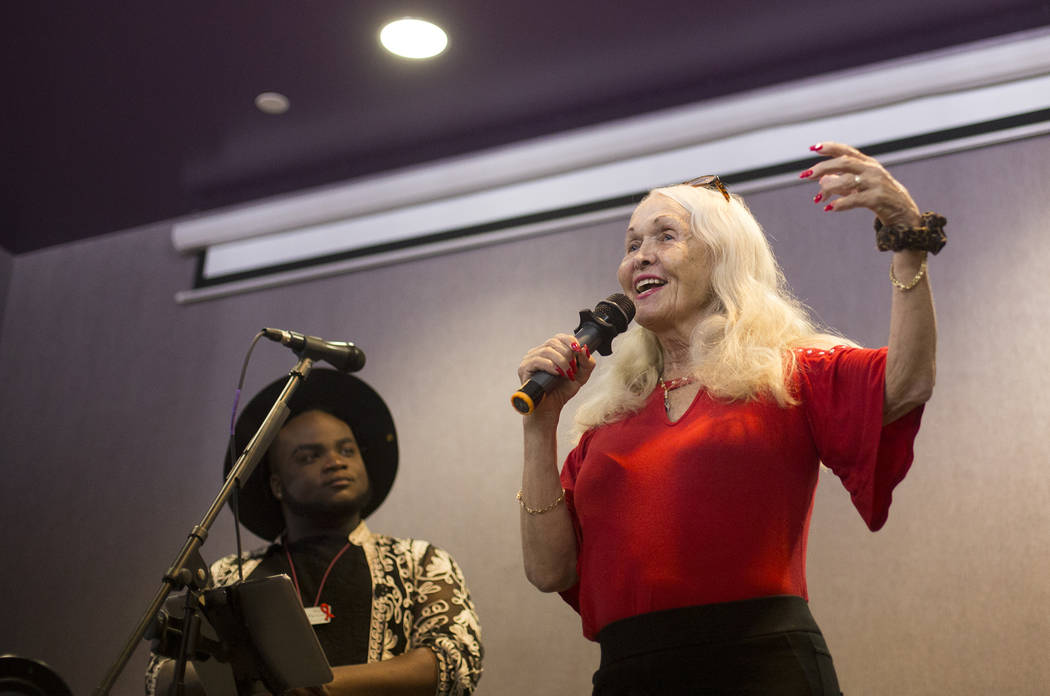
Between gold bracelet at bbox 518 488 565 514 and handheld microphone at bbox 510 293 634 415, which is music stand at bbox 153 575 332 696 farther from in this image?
handheld microphone at bbox 510 293 634 415

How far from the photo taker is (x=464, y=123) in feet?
12.4

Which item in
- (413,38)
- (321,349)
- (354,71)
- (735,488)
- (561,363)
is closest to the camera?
(735,488)

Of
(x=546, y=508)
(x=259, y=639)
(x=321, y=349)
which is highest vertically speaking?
(x=321, y=349)

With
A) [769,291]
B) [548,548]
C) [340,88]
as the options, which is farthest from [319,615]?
[340,88]

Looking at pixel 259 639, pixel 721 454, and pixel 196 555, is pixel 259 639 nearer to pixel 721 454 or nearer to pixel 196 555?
pixel 196 555

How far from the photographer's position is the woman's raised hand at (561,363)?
163 cm

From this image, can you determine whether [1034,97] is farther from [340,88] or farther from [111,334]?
[111,334]

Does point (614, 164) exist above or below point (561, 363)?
above

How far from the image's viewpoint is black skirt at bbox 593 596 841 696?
140cm

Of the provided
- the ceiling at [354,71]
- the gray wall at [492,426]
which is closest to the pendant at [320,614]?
the gray wall at [492,426]

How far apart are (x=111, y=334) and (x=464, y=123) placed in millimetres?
1954

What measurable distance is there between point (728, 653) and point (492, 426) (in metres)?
2.16

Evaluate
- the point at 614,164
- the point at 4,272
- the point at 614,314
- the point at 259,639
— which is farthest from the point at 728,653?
the point at 4,272

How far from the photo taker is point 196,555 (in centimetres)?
167
